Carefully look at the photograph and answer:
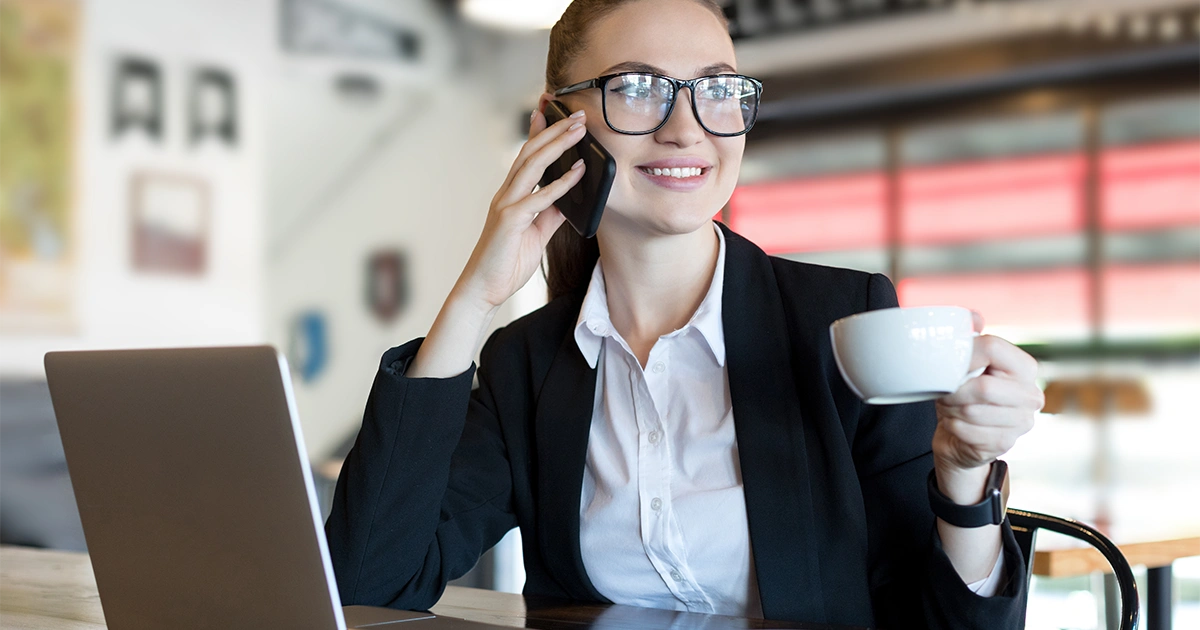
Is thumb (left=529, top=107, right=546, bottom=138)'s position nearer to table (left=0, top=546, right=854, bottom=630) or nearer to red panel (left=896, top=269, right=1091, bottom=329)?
table (left=0, top=546, right=854, bottom=630)

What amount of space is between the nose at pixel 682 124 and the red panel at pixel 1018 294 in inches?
171

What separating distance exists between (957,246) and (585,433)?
493 cm

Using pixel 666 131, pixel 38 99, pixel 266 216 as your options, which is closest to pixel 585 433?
pixel 666 131

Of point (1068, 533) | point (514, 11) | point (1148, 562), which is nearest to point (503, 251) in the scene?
point (1068, 533)

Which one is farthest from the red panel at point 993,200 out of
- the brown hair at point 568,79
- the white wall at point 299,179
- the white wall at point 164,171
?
the brown hair at point 568,79

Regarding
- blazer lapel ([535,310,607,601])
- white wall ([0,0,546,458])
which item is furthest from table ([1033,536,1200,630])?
white wall ([0,0,546,458])

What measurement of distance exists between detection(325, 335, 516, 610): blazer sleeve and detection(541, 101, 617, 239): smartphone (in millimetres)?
220

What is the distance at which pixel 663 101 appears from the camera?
1170 mm

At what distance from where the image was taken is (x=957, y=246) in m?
5.68

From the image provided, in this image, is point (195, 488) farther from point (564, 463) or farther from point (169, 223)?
point (169, 223)

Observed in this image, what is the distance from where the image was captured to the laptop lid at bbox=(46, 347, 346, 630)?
0.69 m

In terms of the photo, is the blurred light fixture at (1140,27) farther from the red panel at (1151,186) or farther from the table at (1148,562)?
the table at (1148,562)

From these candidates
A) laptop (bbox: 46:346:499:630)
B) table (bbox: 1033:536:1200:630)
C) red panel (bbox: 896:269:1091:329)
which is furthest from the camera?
red panel (bbox: 896:269:1091:329)

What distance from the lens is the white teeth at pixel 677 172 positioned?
3.86 ft
